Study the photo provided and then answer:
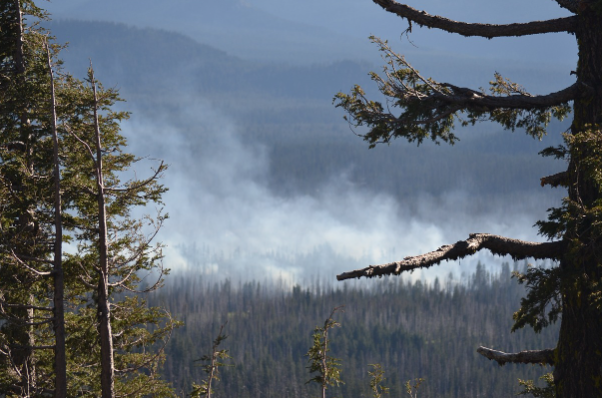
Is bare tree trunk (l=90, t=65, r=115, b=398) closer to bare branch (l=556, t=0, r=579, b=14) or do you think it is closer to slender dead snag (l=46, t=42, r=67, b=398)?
slender dead snag (l=46, t=42, r=67, b=398)

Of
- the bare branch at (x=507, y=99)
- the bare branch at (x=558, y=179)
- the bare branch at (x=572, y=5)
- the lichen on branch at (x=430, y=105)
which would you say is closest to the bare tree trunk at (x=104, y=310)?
the lichen on branch at (x=430, y=105)

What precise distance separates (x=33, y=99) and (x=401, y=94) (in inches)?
514

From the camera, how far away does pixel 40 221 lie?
19.0m

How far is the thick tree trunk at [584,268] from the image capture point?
8.45 metres

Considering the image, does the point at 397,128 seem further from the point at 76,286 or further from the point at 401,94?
the point at 76,286

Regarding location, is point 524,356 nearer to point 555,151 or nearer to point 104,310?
point 555,151

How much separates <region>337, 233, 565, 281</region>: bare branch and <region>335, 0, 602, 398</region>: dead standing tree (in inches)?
0.6

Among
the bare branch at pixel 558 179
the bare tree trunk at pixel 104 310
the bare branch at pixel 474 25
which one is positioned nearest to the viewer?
the bare branch at pixel 474 25

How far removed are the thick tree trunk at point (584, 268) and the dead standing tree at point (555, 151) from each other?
13mm

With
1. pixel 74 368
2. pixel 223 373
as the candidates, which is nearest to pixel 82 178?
pixel 74 368

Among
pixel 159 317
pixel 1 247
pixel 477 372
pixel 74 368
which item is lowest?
pixel 477 372

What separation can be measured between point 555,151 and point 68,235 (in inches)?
579

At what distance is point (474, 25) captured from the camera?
388 inches

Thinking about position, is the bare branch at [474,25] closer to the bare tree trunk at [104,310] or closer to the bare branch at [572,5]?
the bare branch at [572,5]
